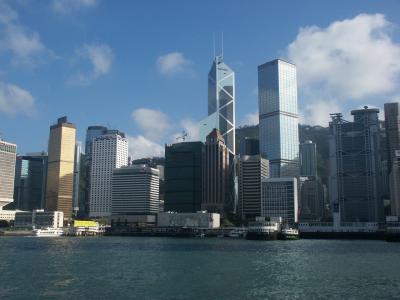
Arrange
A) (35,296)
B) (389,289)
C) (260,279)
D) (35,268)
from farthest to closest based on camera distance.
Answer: (35,268) → (260,279) → (389,289) → (35,296)

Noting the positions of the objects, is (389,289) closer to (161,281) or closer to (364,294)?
(364,294)

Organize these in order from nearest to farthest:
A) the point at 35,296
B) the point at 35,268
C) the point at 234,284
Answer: the point at 35,296
the point at 234,284
the point at 35,268

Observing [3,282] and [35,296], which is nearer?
[35,296]

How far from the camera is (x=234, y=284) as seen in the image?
65.6 metres

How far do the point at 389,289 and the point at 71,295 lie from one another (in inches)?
1451

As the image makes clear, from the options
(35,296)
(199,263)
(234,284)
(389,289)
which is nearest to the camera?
(35,296)

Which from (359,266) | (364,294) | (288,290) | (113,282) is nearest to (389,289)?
(364,294)

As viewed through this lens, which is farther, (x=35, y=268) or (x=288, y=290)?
(x=35, y=268)

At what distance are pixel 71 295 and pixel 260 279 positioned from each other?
26663 millimetres

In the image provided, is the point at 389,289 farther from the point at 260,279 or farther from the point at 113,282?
the point at 113,282

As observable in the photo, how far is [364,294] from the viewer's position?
57.7m

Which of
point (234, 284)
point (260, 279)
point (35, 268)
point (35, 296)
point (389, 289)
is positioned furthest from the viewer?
point (35, 268)

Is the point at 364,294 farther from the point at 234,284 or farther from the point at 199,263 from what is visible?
the point at 199,263

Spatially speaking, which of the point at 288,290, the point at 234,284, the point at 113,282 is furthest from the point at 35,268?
the point at 288,290
